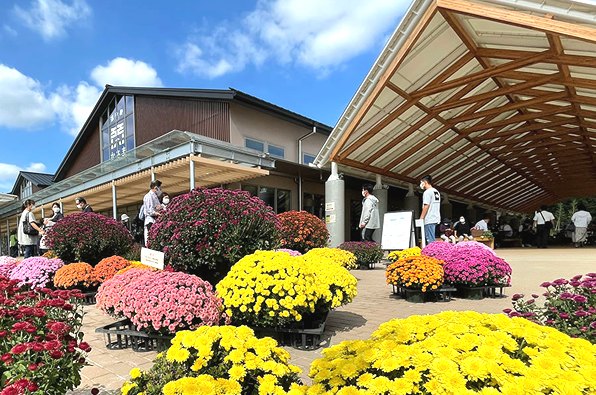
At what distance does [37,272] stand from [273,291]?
536 cm

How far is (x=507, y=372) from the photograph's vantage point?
137 centimetres

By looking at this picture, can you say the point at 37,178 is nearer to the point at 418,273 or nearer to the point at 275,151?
the point at 275,151

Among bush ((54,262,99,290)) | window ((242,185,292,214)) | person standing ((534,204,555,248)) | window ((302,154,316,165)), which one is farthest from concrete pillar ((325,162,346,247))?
person standing ((534,204,555,248))

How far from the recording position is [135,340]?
346cm

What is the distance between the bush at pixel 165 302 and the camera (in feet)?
10.2

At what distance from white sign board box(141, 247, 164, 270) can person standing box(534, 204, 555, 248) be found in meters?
16.0

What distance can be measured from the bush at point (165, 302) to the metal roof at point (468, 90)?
8951 millimetres

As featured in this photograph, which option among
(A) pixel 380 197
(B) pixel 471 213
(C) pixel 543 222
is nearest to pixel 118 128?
(A) pixel 380 197

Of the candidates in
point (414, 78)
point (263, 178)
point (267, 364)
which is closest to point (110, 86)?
point (263, 178)

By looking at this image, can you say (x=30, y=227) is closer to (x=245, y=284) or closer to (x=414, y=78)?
(x=245, y=284)

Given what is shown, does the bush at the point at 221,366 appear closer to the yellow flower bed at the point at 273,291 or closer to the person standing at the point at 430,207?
the yellow flower bed at the point at 273,291

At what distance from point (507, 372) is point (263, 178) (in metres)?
13.7

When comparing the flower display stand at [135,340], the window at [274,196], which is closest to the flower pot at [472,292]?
the flower display stand at [135,340]

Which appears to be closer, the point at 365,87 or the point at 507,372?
the point at 507,372
